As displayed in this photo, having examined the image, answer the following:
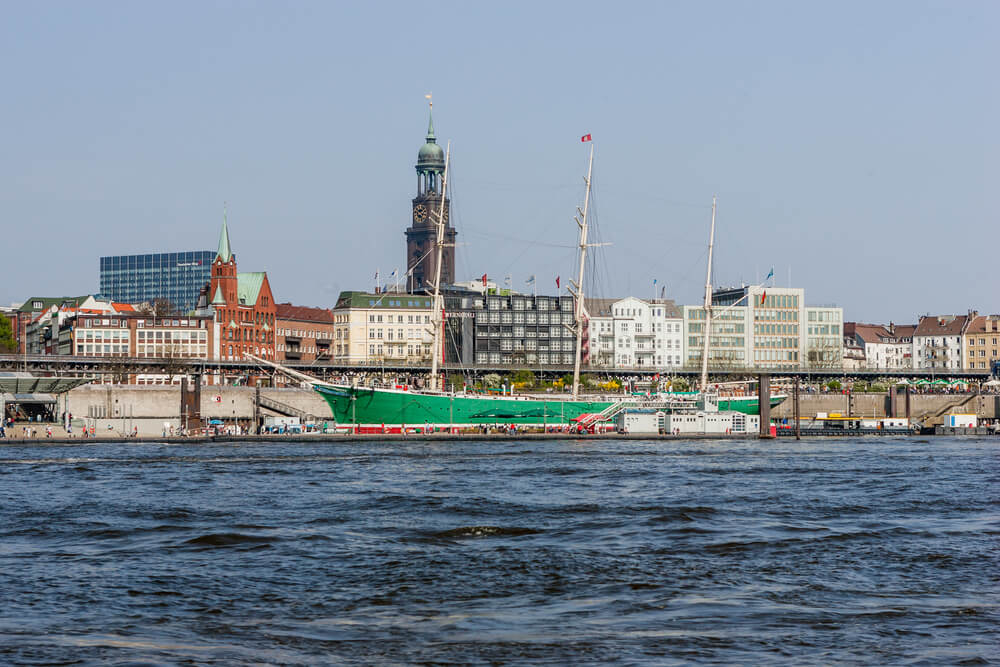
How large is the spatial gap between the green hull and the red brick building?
235 ft

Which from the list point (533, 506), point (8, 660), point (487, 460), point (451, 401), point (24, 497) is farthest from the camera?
point (451, 401)

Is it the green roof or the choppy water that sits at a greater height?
the green roof

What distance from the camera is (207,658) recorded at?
1997 centimetres

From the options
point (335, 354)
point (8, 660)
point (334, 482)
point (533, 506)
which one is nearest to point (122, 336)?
point (335, 354)

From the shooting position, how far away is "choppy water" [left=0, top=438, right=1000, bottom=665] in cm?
2106

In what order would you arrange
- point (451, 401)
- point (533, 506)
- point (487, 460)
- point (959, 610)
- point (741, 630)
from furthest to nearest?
point (451, 401)
point (487, 460)
point (533, 506)
point (959, 610)
point (741, 630)

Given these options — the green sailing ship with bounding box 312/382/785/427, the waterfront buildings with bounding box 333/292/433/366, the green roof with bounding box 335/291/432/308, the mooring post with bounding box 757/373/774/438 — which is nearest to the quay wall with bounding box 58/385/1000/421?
the green sailing ship with bounding box 312/382/785/427

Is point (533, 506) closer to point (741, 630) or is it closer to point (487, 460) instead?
point (741, 630)

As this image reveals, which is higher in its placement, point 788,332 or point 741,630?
point 788,332

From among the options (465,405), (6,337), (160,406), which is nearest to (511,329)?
(6,337)

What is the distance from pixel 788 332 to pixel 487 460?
123472mm

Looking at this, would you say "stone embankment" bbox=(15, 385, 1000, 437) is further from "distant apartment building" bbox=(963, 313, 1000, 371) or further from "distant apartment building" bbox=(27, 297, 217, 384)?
"distant apartment building" bbox=(963, 313, 1000, 371)

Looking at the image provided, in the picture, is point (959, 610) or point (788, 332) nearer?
point (959, 610)

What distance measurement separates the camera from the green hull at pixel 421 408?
104 metres
